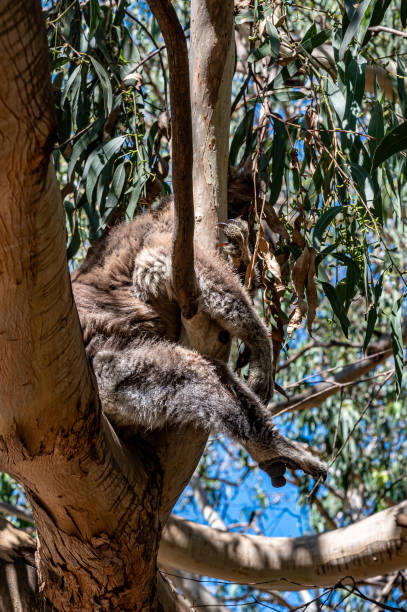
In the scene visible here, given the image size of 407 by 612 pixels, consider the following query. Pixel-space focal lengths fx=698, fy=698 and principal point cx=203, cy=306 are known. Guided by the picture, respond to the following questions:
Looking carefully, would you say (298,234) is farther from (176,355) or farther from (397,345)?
(176,355)

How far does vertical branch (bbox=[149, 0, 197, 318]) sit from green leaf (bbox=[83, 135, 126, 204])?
46.1 inches

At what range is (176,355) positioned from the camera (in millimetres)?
2754

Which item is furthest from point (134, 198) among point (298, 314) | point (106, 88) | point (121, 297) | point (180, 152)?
point (180, 152)

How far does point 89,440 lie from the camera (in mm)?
2076

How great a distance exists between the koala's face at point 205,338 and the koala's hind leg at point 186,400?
0.16ft

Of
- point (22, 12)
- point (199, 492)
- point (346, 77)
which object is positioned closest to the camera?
point (22, 12)

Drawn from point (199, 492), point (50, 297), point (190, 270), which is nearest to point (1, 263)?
point (50, 297)

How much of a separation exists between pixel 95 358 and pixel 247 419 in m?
0.67

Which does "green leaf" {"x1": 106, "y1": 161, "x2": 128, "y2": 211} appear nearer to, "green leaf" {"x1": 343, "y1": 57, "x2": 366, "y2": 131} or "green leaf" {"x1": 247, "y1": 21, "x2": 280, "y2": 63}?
"green leaf" {"x1": 247, "y1": 21, "x2": 280, "y2": 63}

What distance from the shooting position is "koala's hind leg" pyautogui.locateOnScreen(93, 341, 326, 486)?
106 inches

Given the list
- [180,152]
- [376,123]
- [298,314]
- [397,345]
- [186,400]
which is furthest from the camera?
[376,123]

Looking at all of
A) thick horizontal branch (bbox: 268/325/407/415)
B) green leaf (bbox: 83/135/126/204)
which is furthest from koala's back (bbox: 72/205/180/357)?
thick horizontal branch (bbox: 268/325/407/415)

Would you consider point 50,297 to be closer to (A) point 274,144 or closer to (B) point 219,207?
(B) point 219,207

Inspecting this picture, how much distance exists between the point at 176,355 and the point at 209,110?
3.33 feet
